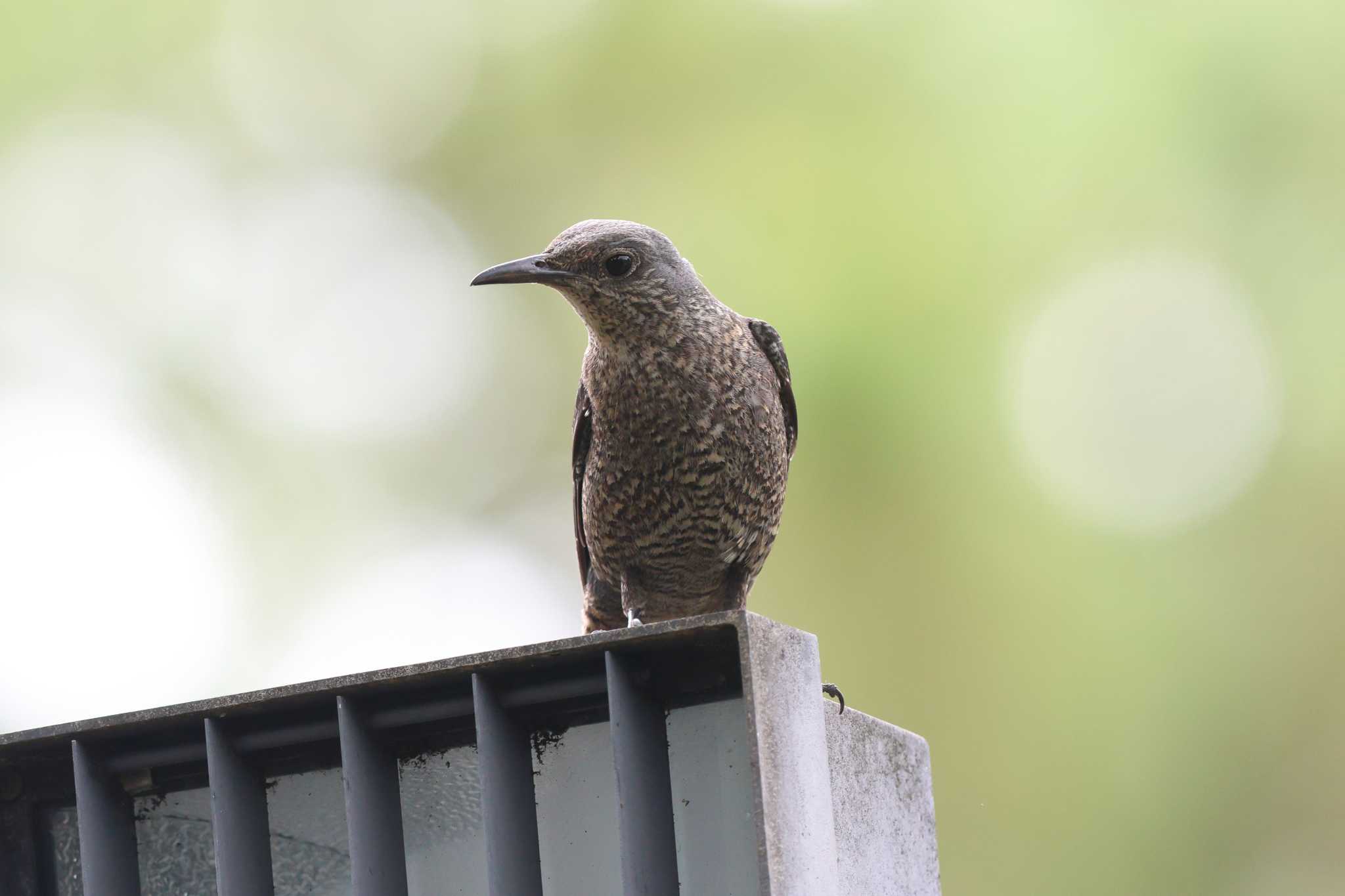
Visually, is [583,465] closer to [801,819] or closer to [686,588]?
[686,588]

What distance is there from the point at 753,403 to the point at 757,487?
0.85ft

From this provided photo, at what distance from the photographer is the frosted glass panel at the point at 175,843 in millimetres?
3389

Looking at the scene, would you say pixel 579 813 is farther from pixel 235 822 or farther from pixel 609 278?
pixel 609 278

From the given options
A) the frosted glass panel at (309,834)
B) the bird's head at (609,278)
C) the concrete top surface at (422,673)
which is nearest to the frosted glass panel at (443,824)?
the frosted glass panel at (309,834)

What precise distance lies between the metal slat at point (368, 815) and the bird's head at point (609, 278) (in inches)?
65.9

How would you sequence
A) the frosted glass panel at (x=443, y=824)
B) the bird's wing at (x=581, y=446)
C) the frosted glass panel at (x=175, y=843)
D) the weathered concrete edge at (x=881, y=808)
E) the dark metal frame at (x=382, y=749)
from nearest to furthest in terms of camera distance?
the dark metal frame at (x=382, y=749), the frosted glass panel at (x=443, y=824), the frosted glass panel at (x=175, y=843), the weathered concrete edge at (x=881, y=808), the bird's wing at (x=581, y=446)

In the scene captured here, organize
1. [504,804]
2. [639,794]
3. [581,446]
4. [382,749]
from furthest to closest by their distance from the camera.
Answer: [581,446]
[382,749]
[504,804]
[639,794]

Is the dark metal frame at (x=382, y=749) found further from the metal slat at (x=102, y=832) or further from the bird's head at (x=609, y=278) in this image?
the bird's head at (x=609, y=278)

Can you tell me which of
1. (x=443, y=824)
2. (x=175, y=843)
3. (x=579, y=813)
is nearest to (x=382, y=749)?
(x=443, y=824)

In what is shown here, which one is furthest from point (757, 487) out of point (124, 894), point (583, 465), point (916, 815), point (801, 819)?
point (124, 894)

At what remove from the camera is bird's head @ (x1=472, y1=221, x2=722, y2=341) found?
174 inches

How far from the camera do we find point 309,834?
129 inches

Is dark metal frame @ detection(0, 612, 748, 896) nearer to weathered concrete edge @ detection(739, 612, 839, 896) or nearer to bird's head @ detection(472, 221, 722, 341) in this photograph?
weathered concrete edge @ detection(739, 612, 839, 896)

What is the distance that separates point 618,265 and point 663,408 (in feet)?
1.46
